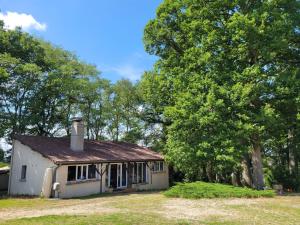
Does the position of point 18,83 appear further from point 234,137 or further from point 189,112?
point 234,137

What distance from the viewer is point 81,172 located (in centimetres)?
2248

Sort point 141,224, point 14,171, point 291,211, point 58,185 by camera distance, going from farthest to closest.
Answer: point 14,171 → point 58,185 → point 291,211 → point 141,224

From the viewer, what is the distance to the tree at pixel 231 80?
2141cm

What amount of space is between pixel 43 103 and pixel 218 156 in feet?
68.2

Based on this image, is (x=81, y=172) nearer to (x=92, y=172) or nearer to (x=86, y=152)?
(x=92, y=172)

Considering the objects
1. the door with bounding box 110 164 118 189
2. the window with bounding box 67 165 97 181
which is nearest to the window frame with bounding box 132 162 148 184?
the door with bounding box 110 164 118 189

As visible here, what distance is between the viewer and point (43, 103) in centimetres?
3344

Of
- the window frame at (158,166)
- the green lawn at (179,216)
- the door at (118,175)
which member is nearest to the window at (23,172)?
the door at (118,175)

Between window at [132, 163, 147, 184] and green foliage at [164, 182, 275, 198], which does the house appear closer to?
window at [132, 163, 147, 184]

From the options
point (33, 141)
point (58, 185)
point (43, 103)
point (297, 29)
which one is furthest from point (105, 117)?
point (297, 29)

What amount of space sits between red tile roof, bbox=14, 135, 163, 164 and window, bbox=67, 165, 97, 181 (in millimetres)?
696

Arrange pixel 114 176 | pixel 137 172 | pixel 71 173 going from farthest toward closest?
pixel 137 172 < pixel 114 176 < pixel 71 173

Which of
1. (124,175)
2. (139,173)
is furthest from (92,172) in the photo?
(139,173)

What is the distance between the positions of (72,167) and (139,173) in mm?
8143
